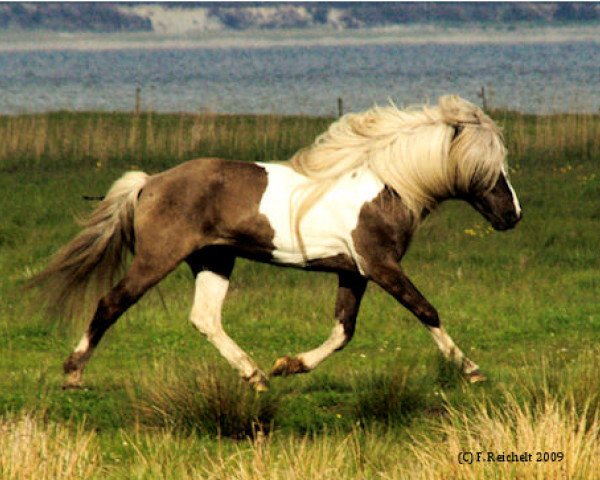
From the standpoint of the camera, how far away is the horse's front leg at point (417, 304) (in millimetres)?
9484

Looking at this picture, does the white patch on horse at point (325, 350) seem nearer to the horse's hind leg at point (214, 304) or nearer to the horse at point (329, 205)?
the horse at point (329, 205)

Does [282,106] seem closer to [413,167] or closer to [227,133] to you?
[227,133]

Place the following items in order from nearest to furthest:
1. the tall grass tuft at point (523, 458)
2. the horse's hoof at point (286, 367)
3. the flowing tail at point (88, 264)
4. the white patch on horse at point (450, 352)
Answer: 1. the tall grass tuft at point (523, 458)
2. the white patch on horse at point (450, 352)
3. the horse's hoof at point (286, 367)
4. the flowing tail at point (88, 264)

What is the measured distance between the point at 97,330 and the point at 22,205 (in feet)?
36.6

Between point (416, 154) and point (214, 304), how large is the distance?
1.78m

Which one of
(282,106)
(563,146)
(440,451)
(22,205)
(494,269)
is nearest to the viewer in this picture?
(440,451)

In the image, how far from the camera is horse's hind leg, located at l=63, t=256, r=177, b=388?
31.3ft

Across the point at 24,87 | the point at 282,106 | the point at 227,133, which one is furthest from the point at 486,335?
the point at 24,87

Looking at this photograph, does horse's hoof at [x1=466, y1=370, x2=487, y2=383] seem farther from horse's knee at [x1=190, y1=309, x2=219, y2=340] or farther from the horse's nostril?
horse's knee at [x1=190, y1=309, x2=219, y2=340]

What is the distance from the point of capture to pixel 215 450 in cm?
823

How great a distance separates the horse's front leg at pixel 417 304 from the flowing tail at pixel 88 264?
1.85 meters

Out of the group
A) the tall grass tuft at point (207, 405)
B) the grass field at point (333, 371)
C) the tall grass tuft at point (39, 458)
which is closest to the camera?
the tall grass tuft at point (39, 458)

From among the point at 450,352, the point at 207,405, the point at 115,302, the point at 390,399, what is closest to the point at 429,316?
the point at 450,352

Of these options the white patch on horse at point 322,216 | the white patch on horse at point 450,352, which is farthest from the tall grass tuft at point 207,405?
the white patch on horse at point 450,352
